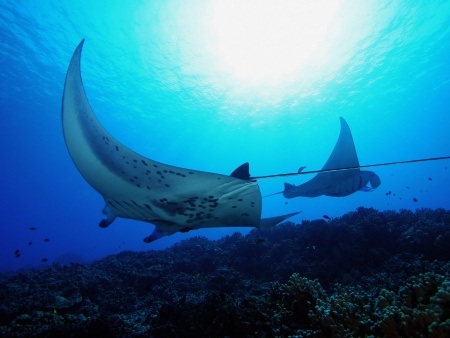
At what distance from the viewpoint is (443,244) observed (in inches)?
204

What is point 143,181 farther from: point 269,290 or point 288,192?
point 288,192

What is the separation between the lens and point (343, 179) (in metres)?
7.49

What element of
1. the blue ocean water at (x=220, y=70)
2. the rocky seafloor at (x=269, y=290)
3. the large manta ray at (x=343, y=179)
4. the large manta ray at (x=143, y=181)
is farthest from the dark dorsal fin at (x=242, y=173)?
the blue ocean water at (x=220, y=70)

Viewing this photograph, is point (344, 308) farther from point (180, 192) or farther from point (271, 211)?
point (271, 211)

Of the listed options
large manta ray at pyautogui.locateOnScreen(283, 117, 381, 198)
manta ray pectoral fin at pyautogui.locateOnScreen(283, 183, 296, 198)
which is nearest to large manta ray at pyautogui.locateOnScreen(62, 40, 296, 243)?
manta ray pectoral fin at pyautogui.locateOnScreen(283, 183, 296, 198)

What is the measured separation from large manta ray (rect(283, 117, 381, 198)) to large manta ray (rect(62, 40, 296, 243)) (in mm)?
4666

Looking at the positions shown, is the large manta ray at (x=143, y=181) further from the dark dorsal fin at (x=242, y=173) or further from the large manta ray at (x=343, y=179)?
the large manta ray at (x=343, y=179)

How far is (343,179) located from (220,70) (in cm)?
2049

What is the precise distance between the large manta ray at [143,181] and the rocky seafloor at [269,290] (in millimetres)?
1232

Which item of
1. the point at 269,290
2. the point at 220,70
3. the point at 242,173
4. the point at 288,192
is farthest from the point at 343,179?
the point at 220,70

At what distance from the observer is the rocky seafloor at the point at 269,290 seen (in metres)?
2.87

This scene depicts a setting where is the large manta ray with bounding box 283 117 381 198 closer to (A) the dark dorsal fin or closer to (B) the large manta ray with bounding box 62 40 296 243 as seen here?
(B) the large manta ray with bounding box 62 40 296 243

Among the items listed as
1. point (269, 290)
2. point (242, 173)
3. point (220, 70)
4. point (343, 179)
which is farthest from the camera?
point (220, 70)

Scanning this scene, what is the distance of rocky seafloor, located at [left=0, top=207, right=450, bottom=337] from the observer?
2.87m
